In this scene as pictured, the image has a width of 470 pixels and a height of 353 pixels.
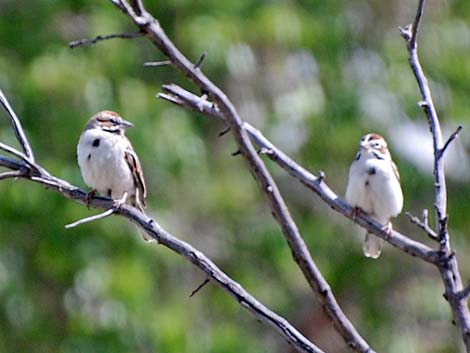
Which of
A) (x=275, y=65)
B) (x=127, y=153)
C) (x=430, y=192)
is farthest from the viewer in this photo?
(x=275, y=65)

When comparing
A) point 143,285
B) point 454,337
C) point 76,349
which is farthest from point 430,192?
point 76,349

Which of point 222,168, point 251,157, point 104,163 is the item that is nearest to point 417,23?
point 251,157

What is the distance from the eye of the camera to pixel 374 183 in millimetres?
6387

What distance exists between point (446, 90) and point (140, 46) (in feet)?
9.12

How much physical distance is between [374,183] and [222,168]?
4.87 metres

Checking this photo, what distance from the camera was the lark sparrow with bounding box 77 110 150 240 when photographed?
6395 mm

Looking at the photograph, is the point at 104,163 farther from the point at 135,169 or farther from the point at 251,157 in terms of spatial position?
the point at 251,157

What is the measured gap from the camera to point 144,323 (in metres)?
9.87

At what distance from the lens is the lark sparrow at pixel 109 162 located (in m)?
6.39

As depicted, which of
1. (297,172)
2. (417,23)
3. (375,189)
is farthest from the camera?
(375,189)

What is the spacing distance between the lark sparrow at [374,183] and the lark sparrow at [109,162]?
113 cm

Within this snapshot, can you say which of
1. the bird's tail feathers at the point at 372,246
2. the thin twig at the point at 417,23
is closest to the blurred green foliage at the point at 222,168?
the bird's tail feathers at the point at 372,246

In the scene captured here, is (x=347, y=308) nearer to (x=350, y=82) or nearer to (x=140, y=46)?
(x=350, y=82)

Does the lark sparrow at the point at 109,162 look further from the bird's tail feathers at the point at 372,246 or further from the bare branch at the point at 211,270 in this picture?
the bare branch at the point at 211,270
